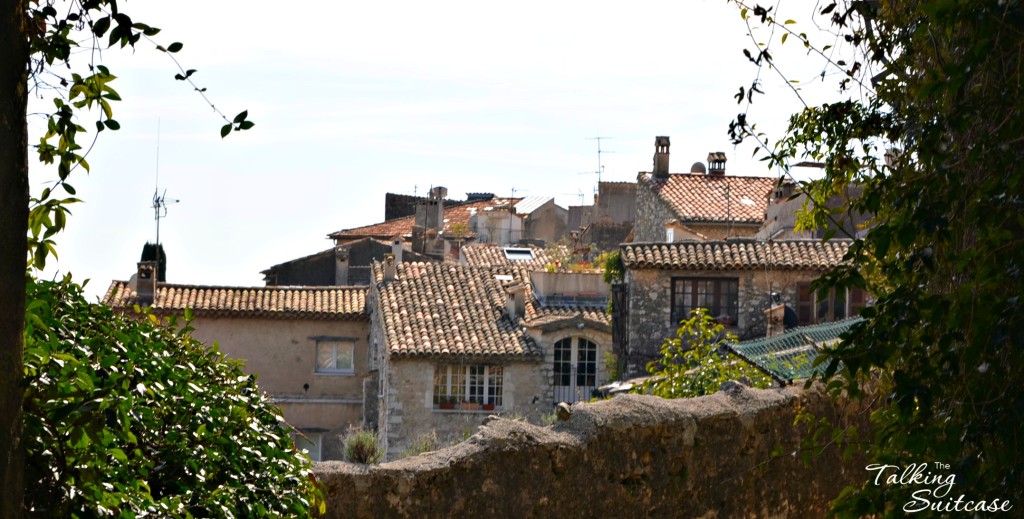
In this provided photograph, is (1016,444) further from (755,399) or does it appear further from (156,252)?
(156,252)

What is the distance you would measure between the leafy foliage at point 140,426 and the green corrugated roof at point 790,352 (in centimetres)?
687

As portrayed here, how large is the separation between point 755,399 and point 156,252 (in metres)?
31.8

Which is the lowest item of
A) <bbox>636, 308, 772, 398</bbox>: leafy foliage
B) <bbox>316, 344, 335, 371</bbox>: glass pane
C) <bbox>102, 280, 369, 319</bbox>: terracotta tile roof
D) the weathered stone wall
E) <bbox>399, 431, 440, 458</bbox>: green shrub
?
<bbox>399, 431, 440, 458</bbox>: green shrub

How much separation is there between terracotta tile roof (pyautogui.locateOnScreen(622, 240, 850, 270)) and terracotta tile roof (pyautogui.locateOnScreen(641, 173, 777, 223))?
9583mm

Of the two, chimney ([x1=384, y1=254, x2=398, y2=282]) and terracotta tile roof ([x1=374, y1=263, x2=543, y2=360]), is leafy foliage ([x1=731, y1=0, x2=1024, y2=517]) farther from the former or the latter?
chimney ([x1=384, y1=254, x2=398, y2=282])

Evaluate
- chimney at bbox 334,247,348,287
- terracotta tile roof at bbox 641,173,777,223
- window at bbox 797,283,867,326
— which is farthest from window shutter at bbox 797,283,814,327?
chimney at bbox 334,247,348,287

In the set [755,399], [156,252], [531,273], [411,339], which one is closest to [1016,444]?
→ [755,399]

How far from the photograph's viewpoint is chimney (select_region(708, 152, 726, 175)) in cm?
4359

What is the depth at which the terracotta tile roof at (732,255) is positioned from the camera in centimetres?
2812

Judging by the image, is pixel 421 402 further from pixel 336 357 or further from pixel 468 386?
pixel 336 357

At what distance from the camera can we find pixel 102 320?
5.35m

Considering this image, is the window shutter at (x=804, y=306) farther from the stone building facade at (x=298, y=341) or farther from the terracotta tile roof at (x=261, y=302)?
the terracotta tile roof at (x=261, y=302)

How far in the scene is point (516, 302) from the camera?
3372cm

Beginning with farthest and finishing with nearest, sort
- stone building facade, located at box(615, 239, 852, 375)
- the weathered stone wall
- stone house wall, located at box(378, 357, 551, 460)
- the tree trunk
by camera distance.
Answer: the weathered stone wall, stone house wall, located at box(378, 357, 551, 460), stone building facade, located at box(615, 239, 852, 375), the tree trunk
